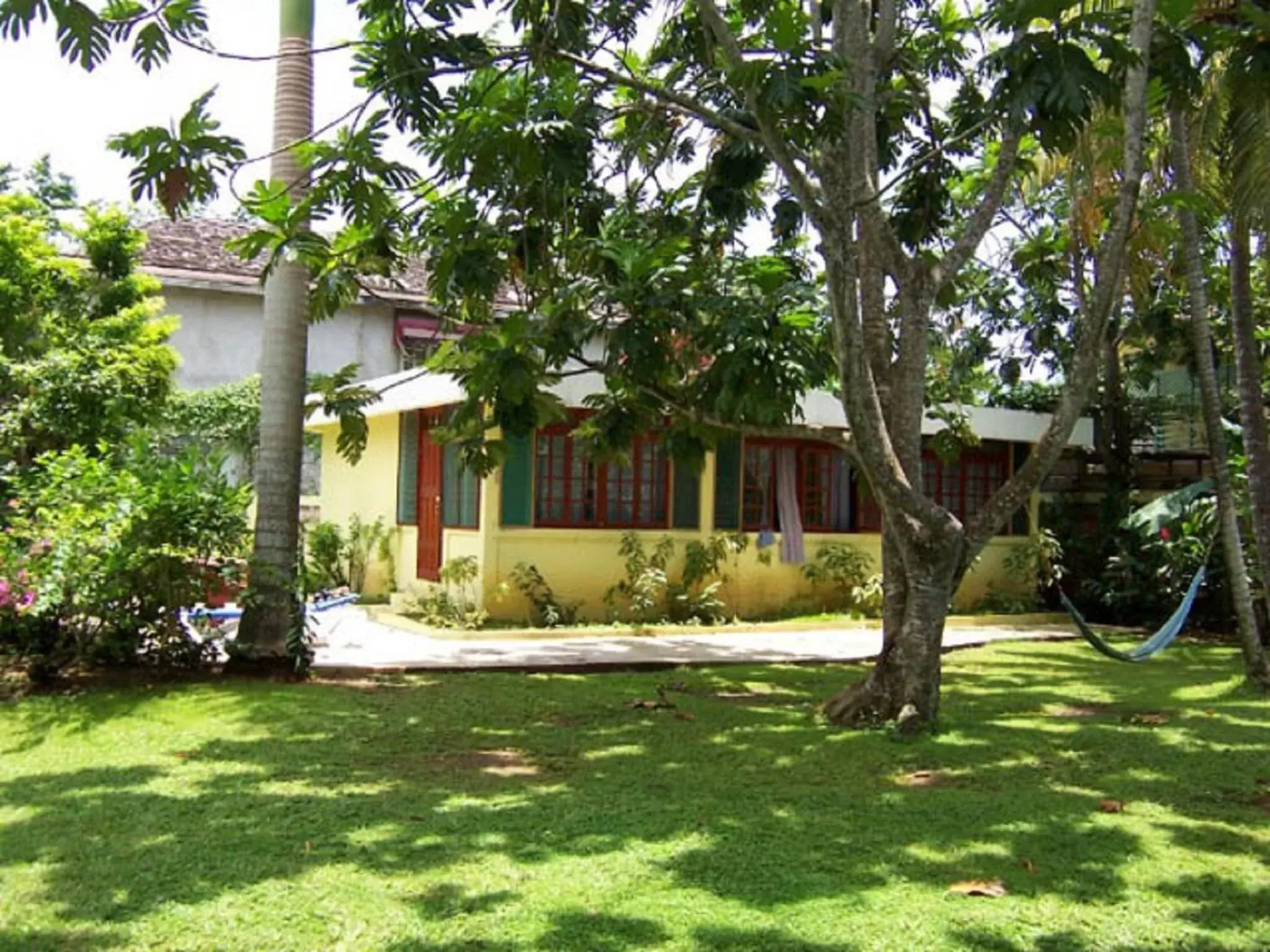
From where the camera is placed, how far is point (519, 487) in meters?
13.2

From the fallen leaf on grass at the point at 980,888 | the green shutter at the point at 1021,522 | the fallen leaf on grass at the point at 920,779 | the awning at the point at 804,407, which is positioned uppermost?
the awning at the point at 804,407

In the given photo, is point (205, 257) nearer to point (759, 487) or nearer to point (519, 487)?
point (519, 487)

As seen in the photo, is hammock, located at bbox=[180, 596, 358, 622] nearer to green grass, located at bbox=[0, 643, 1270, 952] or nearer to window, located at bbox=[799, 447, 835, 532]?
green grass, located at bbox=[0, 643, 1270, 952]

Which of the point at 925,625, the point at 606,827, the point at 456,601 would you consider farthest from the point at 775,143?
the point at 456,601

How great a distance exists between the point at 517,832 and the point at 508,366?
3.06m

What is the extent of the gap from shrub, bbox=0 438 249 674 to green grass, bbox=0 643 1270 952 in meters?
0.48

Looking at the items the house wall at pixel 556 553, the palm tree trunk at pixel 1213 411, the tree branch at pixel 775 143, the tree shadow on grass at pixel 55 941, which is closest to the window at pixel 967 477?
the house wall at pixel 556 553

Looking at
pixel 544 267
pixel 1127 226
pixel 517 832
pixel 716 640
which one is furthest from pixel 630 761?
pixel 716 640

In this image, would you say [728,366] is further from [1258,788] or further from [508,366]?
[1258,788]

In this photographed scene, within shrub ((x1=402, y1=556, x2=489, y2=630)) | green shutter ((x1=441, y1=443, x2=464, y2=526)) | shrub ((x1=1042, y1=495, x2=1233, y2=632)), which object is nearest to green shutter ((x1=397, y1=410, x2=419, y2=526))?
green shutter ((x1=441, y1=443, x2=464, y2=526))

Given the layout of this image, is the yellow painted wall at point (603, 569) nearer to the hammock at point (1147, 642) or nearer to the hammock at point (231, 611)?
the hammock at point (231, 611)

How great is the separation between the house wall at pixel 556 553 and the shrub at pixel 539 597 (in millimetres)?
88

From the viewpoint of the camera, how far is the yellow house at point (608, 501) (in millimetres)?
13156

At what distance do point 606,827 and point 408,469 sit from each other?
11.1m
